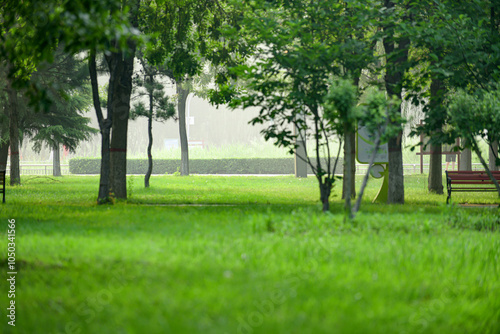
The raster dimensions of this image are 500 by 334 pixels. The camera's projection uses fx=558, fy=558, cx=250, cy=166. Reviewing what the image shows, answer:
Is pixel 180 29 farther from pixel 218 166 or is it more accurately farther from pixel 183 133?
pixel 218 166

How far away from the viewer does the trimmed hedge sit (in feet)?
148

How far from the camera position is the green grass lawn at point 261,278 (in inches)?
171

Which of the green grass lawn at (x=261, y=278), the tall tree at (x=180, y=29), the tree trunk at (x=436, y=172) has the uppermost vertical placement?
the tall tree at (x=180, y=29)

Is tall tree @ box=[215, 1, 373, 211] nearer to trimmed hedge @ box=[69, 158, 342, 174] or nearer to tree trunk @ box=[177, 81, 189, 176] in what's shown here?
tree trunk @ box=[177, 81, 189, 176]

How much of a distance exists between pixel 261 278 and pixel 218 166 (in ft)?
134

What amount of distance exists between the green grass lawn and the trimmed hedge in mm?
35794

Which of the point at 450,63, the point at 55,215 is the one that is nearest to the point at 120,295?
the point at 55,215

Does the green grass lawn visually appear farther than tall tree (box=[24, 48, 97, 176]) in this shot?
No

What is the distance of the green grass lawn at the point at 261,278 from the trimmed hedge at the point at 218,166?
117 ft

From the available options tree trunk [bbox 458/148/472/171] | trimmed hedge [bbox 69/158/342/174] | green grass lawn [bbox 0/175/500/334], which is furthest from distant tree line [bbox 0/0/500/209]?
trimmed hedge [bbox 69/158/342/174]

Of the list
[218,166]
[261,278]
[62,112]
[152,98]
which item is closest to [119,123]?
[152,98]

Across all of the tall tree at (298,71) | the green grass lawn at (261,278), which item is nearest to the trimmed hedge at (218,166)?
the tall tree at (298,71)

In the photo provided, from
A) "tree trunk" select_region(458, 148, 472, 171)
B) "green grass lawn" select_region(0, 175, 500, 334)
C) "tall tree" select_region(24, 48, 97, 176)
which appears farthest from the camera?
"tall tree" select_region(24, 48, 97, 176)

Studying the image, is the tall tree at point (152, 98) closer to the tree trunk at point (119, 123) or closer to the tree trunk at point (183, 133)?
the tree trunk at point (119, 123)
